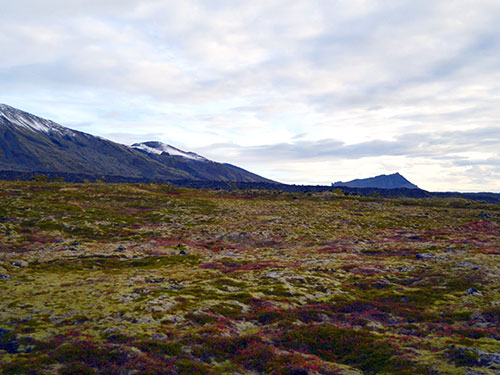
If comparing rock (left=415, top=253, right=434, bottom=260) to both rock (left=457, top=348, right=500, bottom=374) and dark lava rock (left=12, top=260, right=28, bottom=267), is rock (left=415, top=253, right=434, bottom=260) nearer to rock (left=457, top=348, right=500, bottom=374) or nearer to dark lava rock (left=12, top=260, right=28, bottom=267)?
rock (left=457, top=348, right=500, bottom=374)

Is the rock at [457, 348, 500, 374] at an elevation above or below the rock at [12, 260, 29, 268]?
above

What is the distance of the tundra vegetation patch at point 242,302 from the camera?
58.0ft

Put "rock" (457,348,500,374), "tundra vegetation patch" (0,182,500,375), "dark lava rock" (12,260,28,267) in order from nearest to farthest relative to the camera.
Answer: "rock" (457,348,500,374), "tundra vegetation patch" (0,182,500,375), "dark lava rock" (12,260,28,267)

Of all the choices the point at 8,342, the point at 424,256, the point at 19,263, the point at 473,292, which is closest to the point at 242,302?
the point at 8,342

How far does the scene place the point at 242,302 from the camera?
1108 inches

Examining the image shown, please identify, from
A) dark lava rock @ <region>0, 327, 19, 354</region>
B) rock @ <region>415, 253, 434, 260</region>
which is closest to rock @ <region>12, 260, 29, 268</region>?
dark lava rock @ <region>0, 327, 19, 354</region>

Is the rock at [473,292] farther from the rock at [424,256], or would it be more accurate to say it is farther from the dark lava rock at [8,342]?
the dark lava rock at [8,342]

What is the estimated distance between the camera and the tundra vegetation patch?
1767cm

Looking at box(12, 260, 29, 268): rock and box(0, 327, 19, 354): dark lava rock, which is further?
box(12, 260, 29, 268): rock

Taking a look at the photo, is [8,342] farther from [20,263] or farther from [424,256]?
[424,256]

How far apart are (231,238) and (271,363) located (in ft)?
153

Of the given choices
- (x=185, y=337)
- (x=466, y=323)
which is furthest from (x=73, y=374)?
(x=466, y=323)

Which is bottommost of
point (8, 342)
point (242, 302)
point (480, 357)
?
point (8, 342)

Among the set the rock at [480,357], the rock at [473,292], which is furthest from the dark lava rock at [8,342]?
the rock at [473,292]
